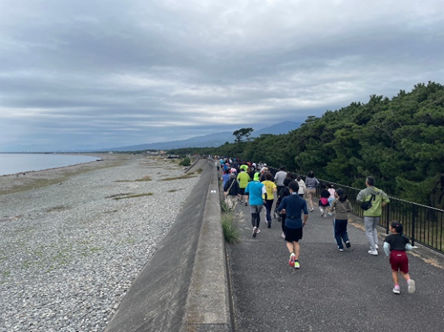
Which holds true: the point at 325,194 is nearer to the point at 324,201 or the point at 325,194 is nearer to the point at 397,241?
the point at 324,201

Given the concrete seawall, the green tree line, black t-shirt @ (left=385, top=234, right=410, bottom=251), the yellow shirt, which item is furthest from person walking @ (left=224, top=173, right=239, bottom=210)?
black t-shirt @ (left=385, top=234, right=410, bottom=251)

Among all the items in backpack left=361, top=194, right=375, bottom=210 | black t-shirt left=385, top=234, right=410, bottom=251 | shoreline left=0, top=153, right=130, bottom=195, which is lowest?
shoreline left=0, top=153, right=130, bottom=195

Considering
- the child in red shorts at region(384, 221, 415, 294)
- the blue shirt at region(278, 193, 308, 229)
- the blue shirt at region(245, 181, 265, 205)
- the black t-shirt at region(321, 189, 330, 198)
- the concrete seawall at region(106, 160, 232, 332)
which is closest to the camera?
the concrete seawall at region(106, 160, 232, 332)

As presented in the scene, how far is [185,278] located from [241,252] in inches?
86.9

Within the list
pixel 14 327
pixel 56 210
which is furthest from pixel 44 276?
pixel 56 210

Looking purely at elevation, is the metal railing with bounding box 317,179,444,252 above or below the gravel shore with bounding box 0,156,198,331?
above

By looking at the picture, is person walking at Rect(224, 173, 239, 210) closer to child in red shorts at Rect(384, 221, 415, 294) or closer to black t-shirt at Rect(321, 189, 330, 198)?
black t-shirt at Rect(321, 189, 330, 198)

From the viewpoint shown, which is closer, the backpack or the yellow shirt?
the backpack

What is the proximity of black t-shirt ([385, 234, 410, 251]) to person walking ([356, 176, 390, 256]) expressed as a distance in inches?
69.6

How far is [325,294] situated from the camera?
17.6 feet

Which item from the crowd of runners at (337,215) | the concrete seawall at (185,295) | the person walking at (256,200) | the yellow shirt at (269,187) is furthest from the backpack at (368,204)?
the concrete seawall at (185,295)

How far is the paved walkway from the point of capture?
14.9 feet

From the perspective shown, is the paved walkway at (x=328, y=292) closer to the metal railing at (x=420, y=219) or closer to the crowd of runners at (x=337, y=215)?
the crowd of runners at (x=337, y=215)

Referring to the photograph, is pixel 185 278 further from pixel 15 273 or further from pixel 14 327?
pixel 15 273
